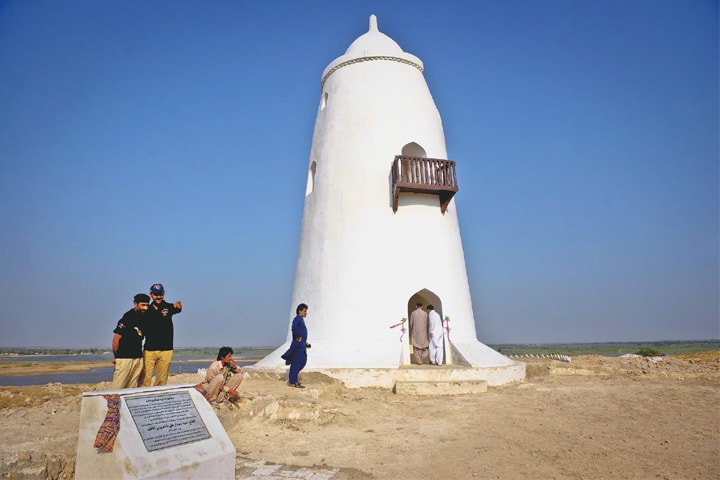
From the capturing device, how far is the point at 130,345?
17.8 ft

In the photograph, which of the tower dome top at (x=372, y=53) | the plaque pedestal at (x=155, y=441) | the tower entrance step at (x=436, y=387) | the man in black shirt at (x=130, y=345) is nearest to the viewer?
the plaque pedestal at (x=155, y=441)

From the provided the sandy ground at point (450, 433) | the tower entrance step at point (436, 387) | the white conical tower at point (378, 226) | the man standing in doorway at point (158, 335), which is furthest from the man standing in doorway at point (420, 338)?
the man standing in doorway at point (158, 335)

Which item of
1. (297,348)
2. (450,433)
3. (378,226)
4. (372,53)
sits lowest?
(450,433)

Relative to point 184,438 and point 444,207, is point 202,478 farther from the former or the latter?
point 444,207

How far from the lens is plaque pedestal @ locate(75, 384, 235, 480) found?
363cm

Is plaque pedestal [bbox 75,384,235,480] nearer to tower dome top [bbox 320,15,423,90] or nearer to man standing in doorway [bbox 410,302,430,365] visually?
man standing in doorway [bbox 410,302,430,365]

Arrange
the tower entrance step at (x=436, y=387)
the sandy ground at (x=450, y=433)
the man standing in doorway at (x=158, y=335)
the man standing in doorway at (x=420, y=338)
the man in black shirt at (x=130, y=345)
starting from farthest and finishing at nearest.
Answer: the man standing in doorway at (x=420, y=338), the tower entrance step at (x=436, y=387), the man standing in doorway at (x=158, y=335), the man in black shirt at (x=130, y=345), the sandy ground at (x=450, y=433)

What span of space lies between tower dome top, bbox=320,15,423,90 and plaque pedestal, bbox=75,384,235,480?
11053mm

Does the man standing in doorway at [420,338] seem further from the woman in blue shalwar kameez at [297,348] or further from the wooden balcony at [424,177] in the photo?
the woman in blue shalwar kameez at [297,348]

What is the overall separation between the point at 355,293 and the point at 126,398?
742 cm

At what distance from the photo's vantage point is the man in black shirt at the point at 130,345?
532cm

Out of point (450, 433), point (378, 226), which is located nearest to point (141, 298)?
point (450, 433)

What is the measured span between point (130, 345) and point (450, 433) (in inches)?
164

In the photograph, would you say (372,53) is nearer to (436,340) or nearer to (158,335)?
(436,340)
